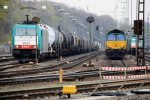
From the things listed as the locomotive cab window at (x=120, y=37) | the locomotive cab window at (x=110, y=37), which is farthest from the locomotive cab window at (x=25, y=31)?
the locomotive cab window at (x=120, y=37)

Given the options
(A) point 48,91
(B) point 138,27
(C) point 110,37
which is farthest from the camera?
(C) point 110,37

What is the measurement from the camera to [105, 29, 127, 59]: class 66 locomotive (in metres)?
48.9

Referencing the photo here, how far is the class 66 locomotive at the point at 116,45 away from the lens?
48.9 m

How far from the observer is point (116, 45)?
49.5 metres

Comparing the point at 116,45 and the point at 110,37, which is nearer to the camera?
the point at 116,45

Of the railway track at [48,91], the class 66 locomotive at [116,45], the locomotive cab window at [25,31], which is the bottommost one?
the railway track at [48,91]

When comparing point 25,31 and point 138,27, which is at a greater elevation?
point 138,27

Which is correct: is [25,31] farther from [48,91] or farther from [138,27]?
[48,91]

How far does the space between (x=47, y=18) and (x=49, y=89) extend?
80119mm

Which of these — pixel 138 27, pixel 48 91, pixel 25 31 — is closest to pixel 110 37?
pixel 25 31

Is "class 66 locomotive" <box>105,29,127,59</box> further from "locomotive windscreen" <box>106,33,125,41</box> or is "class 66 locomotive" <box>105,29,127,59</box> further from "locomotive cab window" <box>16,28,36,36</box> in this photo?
"locomotive cab window" <box>16,28,36,36</box>

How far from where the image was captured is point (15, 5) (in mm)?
89188

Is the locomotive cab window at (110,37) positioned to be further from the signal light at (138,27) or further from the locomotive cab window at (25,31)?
the signal light at (138,27)

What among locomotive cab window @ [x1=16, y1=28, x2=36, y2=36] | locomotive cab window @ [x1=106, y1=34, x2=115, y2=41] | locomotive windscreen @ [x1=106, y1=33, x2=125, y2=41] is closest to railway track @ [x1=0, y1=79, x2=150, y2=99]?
locomotive cab window @ [x1=16, y1=28, x2=36, y2=36]
